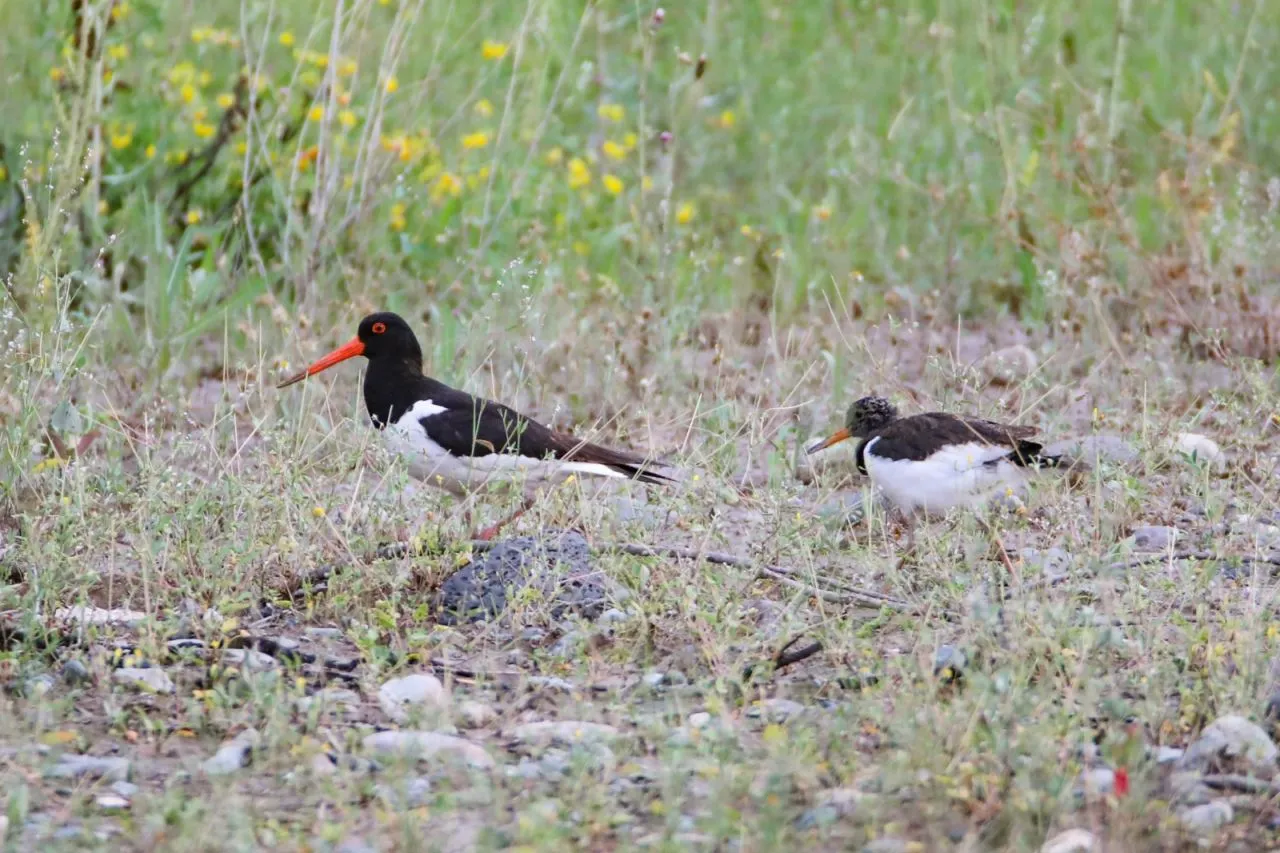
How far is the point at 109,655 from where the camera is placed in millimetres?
4062

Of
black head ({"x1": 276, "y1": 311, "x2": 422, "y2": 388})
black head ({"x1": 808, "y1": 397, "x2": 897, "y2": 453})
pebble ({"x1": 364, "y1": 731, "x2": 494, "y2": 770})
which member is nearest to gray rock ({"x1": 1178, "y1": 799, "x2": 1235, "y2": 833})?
pebble ({"x1": 364, "y1": 731, "x2": 494, "y2": 770})

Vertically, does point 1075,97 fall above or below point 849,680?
above

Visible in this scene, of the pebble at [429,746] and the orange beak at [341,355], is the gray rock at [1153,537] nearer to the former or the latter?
the pebble at [429,746]

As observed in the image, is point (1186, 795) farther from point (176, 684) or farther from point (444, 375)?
point (444, 375)

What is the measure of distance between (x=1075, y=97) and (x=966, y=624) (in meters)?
5.51

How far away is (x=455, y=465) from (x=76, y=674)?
179cm

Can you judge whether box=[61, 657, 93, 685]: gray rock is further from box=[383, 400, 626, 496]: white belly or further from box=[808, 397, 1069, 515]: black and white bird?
box=[808, 397, 1069, 515]: black and white bird

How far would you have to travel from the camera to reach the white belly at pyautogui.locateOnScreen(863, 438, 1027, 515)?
5277 mm

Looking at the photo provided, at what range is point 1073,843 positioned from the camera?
119 inches

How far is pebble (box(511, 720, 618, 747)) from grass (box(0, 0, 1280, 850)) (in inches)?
2.5

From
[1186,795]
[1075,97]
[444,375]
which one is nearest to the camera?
[1186,795]

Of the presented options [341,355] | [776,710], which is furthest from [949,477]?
[341,355]

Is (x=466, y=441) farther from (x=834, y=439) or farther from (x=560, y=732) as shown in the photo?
(x=560, y=732)

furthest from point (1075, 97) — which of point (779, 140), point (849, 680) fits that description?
point (849, 680)
